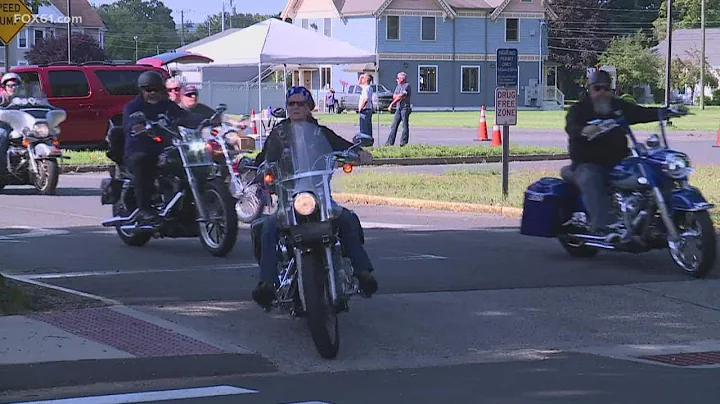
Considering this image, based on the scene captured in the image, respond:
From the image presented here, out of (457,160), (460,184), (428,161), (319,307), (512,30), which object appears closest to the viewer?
(319,307)

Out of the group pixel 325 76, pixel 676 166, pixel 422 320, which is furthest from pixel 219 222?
pixel 325 76

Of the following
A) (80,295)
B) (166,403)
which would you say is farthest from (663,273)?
(166,403)

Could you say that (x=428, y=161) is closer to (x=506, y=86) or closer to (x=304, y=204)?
(x=506, y=86)

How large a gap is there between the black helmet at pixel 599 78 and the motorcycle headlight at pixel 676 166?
1.11m

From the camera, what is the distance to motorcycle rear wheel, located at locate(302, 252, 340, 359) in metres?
7.48

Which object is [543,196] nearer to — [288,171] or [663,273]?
[663,273]

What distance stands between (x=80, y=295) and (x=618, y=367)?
4.32m

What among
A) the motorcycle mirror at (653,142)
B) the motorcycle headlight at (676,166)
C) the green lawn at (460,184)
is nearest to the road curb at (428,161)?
the green lawn at (460,184)

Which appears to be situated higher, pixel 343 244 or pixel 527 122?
pixel 527 122

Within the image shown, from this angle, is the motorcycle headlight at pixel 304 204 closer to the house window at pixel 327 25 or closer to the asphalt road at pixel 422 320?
the asphalt road at pixel 422 320

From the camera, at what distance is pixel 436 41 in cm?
7519

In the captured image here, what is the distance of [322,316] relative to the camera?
7.50 metres

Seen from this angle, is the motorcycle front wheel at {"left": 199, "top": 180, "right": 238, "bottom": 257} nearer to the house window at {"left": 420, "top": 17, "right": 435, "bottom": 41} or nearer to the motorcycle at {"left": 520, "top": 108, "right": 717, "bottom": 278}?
the motorcycle at {"left": 520, "top": 108, "right": 717, "bottom": 278}

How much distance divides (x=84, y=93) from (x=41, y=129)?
9021mm
